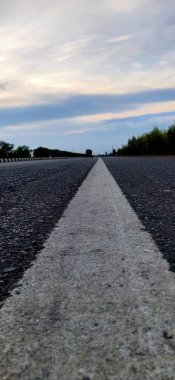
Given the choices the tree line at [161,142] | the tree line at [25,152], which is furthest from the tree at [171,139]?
the tree line at [25,152]

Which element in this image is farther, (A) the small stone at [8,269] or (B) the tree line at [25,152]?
(B) the tree line at [25,152]

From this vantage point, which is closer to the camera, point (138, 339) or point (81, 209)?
point (138, 339)

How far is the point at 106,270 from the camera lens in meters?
2.28

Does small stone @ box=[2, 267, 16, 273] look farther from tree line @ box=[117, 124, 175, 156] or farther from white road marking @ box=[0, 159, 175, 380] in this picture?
tree line @ box=[117, 124, 175, 156]

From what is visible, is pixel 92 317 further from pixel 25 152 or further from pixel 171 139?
pixel 25 152

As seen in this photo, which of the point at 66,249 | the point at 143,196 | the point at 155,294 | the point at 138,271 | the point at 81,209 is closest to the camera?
the point at 155,294

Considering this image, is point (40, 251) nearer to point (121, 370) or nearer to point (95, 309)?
point (95, 309)

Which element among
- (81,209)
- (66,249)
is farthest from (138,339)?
(81,209)

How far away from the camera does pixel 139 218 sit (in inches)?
160

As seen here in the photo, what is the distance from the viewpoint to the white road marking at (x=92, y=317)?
1.29 m

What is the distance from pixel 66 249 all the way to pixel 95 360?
5.04 ft

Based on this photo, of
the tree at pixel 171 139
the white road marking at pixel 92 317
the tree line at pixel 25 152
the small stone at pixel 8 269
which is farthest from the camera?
the tree line at pixel 25 152

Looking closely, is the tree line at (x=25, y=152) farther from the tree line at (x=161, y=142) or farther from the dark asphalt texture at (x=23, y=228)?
the dark asphalt texture at (x=23, y=228)

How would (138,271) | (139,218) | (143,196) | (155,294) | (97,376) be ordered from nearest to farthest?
(97,376) → (155,294) → (138,271) → (139,218) → (143,196)
